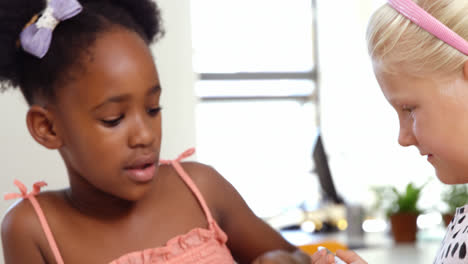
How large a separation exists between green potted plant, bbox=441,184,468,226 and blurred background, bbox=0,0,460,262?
59.7 inches

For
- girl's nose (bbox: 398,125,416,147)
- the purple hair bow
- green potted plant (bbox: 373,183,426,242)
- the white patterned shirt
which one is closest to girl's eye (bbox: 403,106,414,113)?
girl's nose (bbox: 398,125,416,147)

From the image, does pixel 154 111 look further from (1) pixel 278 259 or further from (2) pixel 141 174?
(1) pixel 278 259

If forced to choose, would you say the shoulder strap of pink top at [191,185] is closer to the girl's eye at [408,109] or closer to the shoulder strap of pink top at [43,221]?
the shoulder strap of pink top at [43,221]

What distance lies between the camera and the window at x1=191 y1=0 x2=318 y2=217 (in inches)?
180

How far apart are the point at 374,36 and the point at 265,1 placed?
12.2ft

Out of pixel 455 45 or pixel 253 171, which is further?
pixel 253 171

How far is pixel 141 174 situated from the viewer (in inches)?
35.6

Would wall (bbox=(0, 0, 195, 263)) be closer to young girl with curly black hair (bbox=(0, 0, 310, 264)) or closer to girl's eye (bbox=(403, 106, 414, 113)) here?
young girl with curly black hair (bbox=(0, 0, 310, 264))

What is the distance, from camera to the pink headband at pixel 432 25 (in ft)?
3.00

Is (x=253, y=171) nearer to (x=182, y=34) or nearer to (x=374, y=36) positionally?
(x=182, y=34)

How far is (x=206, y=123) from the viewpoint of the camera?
15.1ft

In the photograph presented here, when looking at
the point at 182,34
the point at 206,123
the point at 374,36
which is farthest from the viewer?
the point at 206,123

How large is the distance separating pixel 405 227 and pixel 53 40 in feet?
6.54

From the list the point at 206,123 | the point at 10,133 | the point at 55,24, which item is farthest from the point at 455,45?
the point at 206,123
